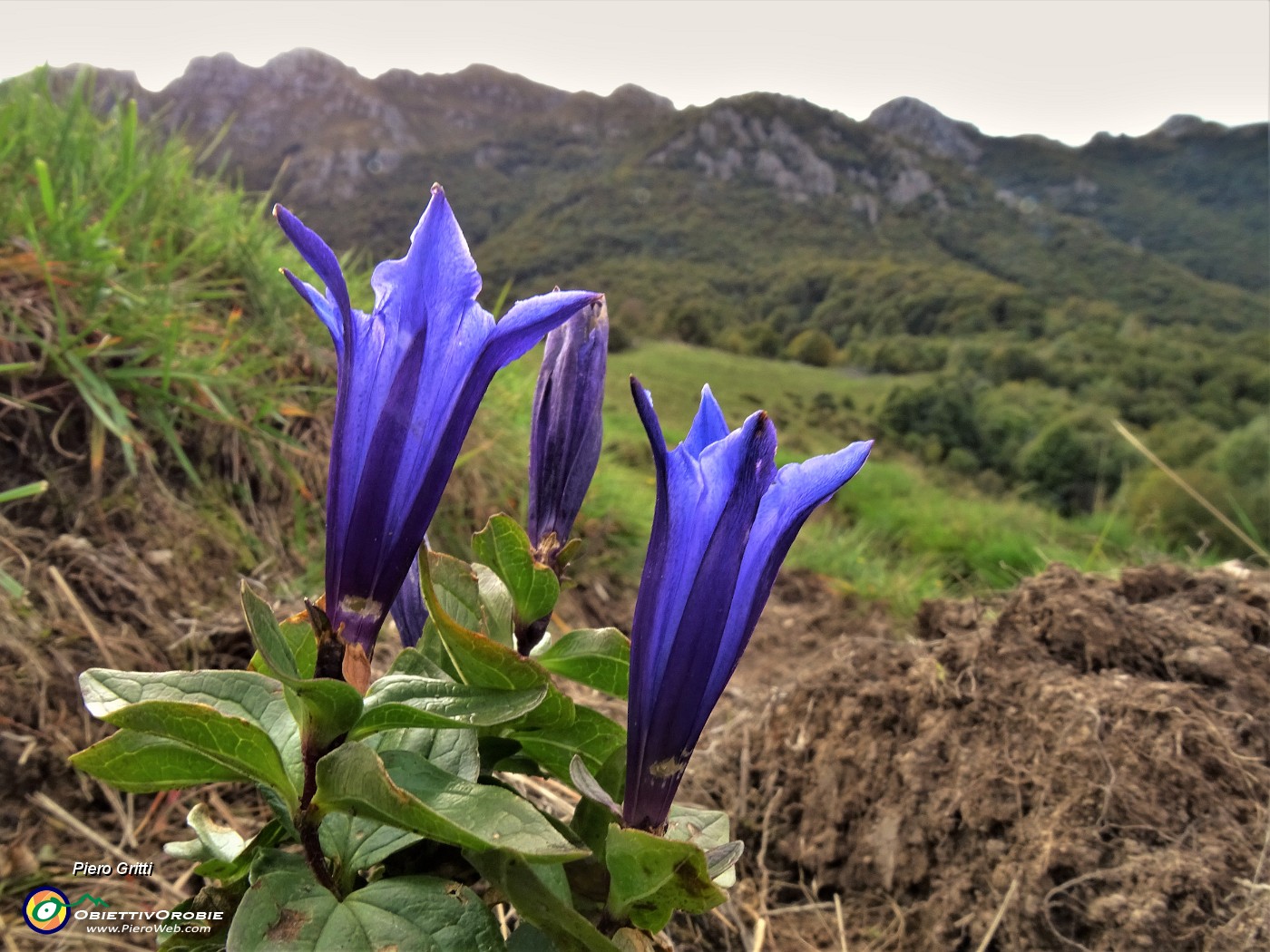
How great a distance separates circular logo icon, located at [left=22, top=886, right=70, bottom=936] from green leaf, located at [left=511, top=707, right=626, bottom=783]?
3.09 ft

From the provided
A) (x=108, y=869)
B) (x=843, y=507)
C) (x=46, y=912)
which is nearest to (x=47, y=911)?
(x=46, y=912)

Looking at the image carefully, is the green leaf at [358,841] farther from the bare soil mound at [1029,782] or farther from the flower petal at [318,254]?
the bare soil mound at [1029,782]

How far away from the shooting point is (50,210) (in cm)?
256

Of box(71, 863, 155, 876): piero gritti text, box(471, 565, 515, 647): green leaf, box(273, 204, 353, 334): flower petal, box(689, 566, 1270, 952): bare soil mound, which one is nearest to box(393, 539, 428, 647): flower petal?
box(471, 565, 515, 647): green leaf

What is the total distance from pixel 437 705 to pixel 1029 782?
135 cm

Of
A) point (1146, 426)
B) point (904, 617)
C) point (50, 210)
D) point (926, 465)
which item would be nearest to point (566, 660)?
point (50, 210)

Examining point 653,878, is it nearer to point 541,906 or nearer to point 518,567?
point 541,906

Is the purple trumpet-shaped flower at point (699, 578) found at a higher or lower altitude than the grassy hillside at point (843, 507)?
higher

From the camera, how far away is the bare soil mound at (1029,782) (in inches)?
54.5

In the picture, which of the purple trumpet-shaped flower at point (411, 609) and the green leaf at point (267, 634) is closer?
the green leaf at point (267, 634)

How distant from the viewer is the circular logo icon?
4.21 ft

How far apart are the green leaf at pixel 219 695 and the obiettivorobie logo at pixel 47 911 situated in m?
0.72

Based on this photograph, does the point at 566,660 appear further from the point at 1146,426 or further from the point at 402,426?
the point at 1146,426

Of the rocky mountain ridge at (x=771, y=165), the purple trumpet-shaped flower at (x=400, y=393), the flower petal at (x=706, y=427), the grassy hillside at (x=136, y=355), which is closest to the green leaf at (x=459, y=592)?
the purple trumpet-shaped flower at (x=400, y=393)
